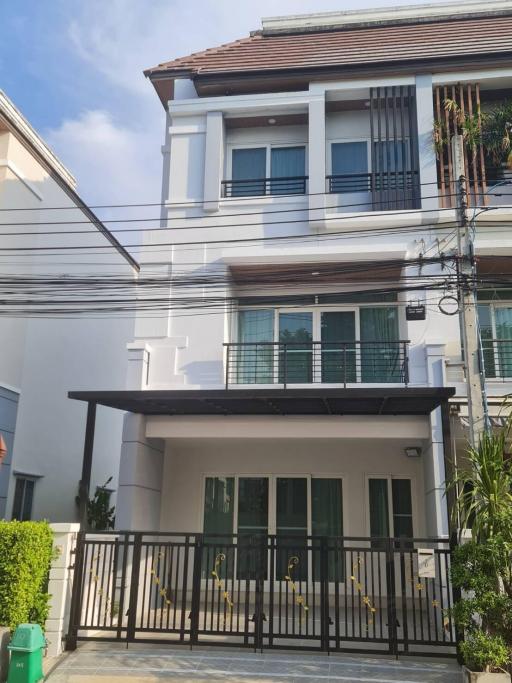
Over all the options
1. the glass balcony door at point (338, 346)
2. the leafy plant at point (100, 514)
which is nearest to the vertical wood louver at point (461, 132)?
Answer: the glass balcony door at point (338, 346)

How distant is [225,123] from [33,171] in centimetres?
427

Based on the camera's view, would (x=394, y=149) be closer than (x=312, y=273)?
No

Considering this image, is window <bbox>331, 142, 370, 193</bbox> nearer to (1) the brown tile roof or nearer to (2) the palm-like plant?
(1) the brown tile roof

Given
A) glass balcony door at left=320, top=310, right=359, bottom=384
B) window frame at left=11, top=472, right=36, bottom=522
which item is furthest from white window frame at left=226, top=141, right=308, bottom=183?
window frame at left=11, top=472, right=36, bottom=522

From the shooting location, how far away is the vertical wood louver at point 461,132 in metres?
12.2

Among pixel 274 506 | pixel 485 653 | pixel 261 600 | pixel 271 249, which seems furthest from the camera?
pixel 274 506

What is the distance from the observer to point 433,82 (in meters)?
12.7

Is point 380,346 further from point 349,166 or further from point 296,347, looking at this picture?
point 349,166

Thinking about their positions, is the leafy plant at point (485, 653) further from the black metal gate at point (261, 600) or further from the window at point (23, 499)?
the window at point (23, 499)

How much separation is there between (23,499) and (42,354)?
10.2ft

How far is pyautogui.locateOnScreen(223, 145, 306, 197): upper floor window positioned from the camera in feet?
43.5

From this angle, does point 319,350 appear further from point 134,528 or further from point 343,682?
point 343,682

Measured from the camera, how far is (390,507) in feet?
40.2

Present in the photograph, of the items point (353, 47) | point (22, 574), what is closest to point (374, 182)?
point (353, 47)
